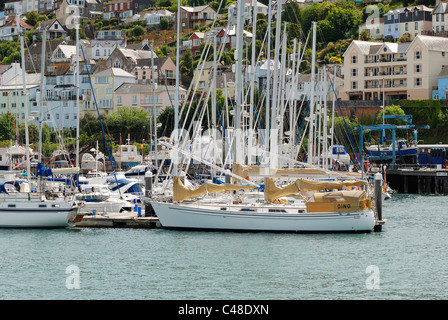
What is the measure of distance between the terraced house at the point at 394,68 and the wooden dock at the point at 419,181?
2841 cm

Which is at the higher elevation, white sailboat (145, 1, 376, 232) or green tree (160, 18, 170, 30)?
green tree (160, 18, 170, 30)

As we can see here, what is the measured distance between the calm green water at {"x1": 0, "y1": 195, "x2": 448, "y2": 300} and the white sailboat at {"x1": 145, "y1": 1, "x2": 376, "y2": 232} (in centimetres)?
54

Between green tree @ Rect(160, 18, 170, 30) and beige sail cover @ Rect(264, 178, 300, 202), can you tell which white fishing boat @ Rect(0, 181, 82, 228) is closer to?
beige sail cover @ Rect(264, 178, 300, 202)

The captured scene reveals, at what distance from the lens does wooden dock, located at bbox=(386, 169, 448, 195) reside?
263 ft

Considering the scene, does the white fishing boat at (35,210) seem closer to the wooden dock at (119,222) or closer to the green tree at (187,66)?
the wooden dock at (119,222)

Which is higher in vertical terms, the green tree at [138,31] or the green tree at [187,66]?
the green tree at [138,31]

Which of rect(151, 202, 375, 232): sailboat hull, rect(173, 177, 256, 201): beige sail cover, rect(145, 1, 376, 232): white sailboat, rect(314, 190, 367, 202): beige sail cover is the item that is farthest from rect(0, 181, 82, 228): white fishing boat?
rect(314, 190, 367, 202): beige sail cover

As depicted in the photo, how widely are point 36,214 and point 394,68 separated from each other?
7677 centimetres

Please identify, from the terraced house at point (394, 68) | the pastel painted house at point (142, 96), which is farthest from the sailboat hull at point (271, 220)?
the pastel painted house at point (142, 96)

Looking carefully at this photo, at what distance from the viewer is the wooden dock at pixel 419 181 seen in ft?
263

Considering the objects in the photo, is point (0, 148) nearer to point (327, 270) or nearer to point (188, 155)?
point (188, 155)

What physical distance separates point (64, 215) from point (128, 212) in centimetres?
480

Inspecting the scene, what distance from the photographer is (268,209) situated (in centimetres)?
4416

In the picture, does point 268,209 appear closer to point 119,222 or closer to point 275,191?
point 275,191
